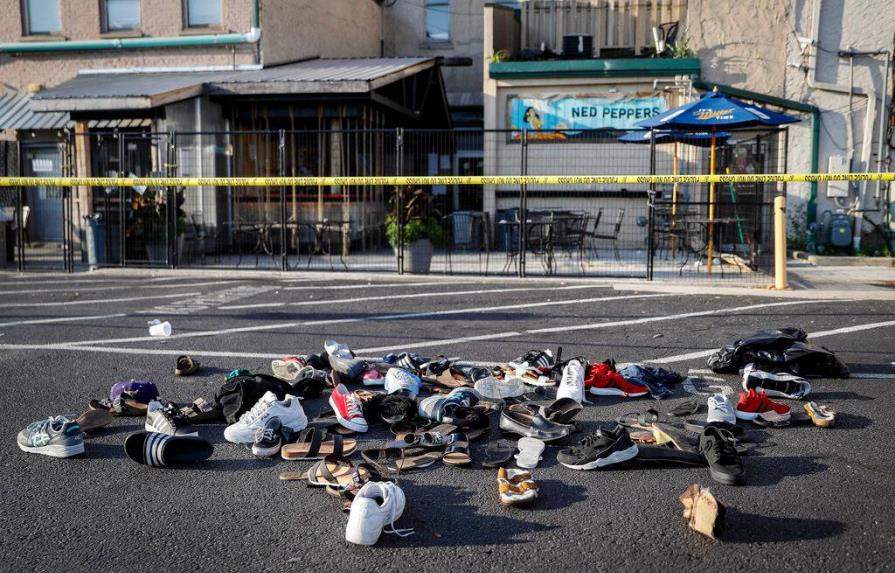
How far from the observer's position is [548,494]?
12.6ft

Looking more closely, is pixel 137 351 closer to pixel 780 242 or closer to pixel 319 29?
pixel 780 242

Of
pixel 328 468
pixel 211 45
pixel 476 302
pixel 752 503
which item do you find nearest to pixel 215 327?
pixel 476 302

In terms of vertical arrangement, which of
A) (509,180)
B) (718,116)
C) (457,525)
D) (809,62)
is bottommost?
(457,525)

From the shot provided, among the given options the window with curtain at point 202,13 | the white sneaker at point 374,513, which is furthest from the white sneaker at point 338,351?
the window with curtain at point 202,13

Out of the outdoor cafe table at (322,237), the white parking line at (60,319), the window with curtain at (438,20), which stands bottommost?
the white parking line at (60,319)

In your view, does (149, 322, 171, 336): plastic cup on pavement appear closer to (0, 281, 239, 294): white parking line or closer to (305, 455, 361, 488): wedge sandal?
(305, 455, 361, 488): wedge sandal

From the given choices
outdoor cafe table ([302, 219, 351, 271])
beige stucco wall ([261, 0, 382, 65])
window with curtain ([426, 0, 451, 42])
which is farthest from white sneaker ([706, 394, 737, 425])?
window with curtain ([426, 0, 451, 42])

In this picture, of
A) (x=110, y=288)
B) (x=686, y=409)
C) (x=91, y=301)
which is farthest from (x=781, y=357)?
(x=110, y=288)

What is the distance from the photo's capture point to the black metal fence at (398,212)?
42.3 feet

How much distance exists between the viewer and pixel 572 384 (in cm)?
539

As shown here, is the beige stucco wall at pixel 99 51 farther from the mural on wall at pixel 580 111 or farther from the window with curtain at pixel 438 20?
the window with curtain at pixel 438 20

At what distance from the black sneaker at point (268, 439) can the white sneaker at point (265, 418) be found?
0.05 meters

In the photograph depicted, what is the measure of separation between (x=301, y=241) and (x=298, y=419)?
1285 cm

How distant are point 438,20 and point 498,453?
2176cm
